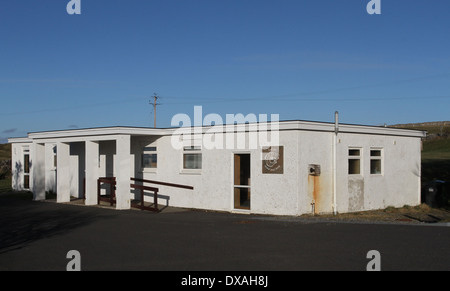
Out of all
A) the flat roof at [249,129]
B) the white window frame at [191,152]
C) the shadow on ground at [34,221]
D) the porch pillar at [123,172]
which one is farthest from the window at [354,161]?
the shadow on ground at [34,221]

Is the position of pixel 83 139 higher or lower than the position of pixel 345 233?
higher

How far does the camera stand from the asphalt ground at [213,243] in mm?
8398

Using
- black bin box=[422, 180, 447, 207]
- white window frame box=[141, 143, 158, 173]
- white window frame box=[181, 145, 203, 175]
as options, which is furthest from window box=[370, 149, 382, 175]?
white window frame box=[141, 143, 158, 173]

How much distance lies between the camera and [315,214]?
16.3 meters

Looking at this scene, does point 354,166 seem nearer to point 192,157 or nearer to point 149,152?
point 192,157

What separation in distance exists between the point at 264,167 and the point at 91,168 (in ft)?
22.2

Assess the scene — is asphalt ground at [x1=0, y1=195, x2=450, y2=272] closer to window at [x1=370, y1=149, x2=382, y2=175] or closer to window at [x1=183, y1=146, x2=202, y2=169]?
window at [x1=183, y1=146, x2=202, y2=169]

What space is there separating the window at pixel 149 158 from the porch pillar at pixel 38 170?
15.0ft

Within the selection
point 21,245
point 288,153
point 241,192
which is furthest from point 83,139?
point 21,245

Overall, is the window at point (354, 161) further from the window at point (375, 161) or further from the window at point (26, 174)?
the window at point (26, 174)

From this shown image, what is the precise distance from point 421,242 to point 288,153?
6.17 meters

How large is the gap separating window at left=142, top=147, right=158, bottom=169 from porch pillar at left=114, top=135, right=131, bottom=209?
2218 mm
